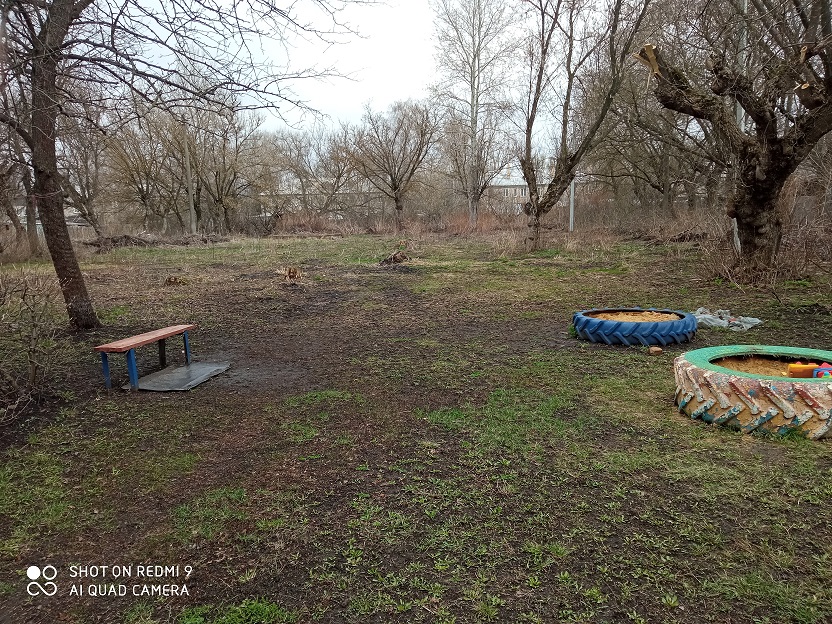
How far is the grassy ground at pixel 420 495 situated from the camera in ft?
6.23

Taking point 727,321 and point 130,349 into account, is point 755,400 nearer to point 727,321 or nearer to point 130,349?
point 727,321

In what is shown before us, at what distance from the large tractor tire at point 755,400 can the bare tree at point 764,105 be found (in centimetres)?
553

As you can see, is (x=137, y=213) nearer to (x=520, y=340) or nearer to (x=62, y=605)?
(x=520, y=340)

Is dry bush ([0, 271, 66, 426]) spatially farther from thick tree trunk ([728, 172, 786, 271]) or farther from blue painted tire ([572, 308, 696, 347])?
thick tree trunk ([728, 172, 786, 271])

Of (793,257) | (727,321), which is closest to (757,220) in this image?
(793,257)

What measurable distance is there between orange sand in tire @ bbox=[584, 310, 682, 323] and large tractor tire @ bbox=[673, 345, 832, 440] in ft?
7.68

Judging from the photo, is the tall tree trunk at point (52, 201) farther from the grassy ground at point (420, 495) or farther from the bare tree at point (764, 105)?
the bare tree at point (764, 105)

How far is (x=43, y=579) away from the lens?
208cm

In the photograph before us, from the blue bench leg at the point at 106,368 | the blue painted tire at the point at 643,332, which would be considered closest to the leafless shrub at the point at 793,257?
the blue painted tire at the point at 643,332

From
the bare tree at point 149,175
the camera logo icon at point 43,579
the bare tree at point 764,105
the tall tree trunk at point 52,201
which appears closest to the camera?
the camera logo icon at point 43,579

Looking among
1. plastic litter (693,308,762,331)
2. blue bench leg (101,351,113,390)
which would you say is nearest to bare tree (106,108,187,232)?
blue bench leg (101,351,113,390)

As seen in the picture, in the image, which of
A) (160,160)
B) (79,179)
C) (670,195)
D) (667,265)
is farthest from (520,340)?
(160,160)

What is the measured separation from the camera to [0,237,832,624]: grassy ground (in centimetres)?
190

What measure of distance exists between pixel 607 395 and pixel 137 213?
3329cm
